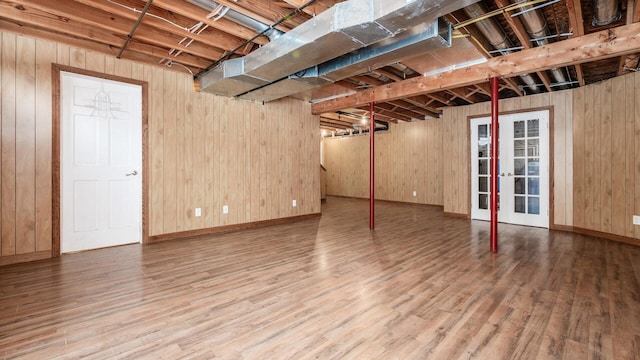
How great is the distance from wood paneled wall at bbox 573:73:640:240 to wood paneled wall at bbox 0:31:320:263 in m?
5.02

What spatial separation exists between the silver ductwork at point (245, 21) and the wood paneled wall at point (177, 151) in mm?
2051

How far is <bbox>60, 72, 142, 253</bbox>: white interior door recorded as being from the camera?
3.77 meters

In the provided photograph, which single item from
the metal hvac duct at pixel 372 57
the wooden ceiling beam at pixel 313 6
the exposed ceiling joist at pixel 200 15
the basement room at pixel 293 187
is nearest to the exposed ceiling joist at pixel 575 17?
the basement room at pixel 293 187

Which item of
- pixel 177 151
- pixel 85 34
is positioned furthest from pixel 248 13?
pixel 177 151

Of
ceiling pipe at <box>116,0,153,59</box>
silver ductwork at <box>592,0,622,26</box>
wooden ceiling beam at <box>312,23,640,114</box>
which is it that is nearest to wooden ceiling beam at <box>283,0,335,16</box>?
ceiling pipe at <box>116,0,153,59</box>

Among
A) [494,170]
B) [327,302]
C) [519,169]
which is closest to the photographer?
[327,302]

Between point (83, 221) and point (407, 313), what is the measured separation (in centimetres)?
431

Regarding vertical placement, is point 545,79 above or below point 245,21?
below

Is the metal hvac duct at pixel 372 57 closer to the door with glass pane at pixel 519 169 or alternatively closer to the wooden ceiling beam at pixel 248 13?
the wooden ceiling beam at pixel 248 13

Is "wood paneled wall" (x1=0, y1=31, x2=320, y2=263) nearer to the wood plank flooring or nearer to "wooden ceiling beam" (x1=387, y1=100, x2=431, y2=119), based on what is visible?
the wood plank flooring

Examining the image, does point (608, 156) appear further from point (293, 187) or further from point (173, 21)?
point (173, 21)

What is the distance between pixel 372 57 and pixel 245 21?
1483 mm

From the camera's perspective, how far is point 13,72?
3.34 metres

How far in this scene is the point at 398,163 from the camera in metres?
9.17
